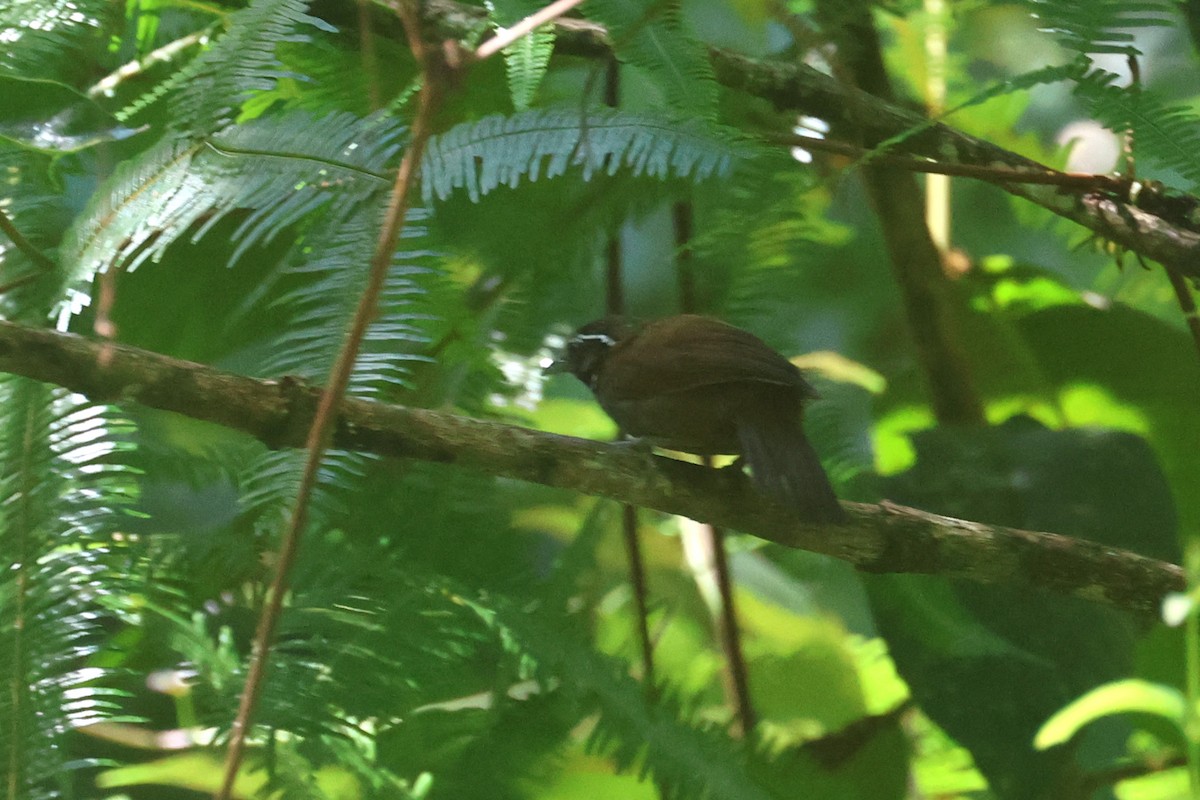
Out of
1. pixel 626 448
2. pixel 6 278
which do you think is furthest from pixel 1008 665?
pixel 6 278

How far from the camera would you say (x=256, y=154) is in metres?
1.03

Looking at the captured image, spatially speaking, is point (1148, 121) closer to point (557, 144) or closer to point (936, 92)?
point (557, 144)

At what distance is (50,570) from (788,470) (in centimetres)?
85

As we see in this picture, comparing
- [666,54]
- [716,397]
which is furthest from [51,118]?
[716,397]

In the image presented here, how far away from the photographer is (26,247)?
117 cm

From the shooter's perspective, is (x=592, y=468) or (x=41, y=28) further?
(x=41, y=28)

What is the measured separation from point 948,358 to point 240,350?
1230 mm

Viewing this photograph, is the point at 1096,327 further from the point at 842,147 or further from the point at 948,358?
the point at 842,147

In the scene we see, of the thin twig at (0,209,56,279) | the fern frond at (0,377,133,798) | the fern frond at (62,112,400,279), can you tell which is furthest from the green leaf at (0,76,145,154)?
the fern frond at (0,377,133,798)

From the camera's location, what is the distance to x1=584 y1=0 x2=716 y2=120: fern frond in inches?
43.1

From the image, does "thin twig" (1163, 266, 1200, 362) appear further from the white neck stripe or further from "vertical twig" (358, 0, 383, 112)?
"vertical twig" (358, 0, 383, 112)

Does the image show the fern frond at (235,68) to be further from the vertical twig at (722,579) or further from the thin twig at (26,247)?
the vertical twig at (722,579)

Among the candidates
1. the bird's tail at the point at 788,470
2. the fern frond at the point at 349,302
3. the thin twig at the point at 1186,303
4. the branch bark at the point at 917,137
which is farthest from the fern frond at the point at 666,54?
the thin twig at the point at 1186,303

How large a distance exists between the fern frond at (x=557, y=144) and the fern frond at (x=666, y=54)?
3 centimetres
